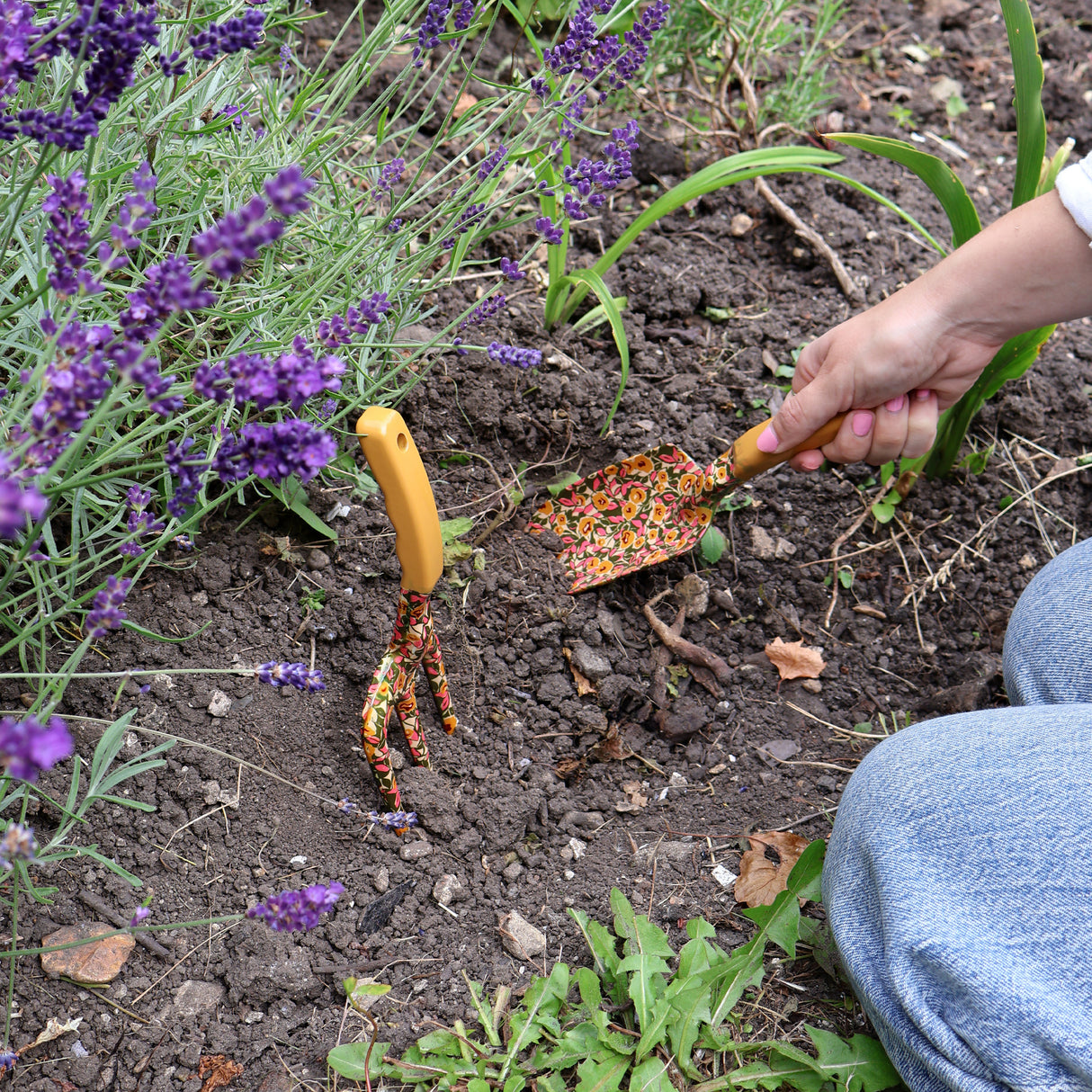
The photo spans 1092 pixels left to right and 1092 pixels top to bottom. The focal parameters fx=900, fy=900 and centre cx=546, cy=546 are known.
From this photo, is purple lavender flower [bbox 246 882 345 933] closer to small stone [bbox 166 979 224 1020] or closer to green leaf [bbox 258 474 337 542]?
small stone [bbox 166 979 224 1020]

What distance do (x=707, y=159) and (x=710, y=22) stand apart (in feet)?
1.01

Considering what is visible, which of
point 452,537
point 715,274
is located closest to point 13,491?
point 452,537

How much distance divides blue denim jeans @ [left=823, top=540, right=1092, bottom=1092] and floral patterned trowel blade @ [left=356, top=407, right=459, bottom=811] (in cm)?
59

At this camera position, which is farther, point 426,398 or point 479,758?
point 426,398

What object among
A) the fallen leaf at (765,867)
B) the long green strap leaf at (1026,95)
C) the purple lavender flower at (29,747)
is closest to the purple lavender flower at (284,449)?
the purple lavender flower at (29,747)

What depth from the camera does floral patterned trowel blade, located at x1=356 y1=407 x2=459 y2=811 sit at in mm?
1045

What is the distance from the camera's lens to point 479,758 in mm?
1374

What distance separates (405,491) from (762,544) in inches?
34.1

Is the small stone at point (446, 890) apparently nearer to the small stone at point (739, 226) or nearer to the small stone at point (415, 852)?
the small stone at point (415, 852)

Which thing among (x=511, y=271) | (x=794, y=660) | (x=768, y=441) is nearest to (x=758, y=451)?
(x=768, y=441)

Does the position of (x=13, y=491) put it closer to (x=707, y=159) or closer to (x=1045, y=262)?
(x=1045, y=262)

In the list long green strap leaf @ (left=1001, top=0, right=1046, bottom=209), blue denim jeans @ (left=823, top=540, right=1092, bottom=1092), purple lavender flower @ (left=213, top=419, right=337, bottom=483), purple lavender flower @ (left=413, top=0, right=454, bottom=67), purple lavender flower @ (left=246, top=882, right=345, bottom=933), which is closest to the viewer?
purple lavender flower @ (left=213, top=419, right=337, bottom=483)

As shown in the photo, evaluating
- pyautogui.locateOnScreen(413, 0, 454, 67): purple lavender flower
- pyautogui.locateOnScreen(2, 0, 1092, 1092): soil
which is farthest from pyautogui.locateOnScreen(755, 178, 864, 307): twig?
pyautogui.locateOnScreen(413, 0, 454, 67): purple lavender flower

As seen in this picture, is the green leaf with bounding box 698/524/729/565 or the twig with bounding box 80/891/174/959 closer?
the twig with bounding box 80/891/174/959
